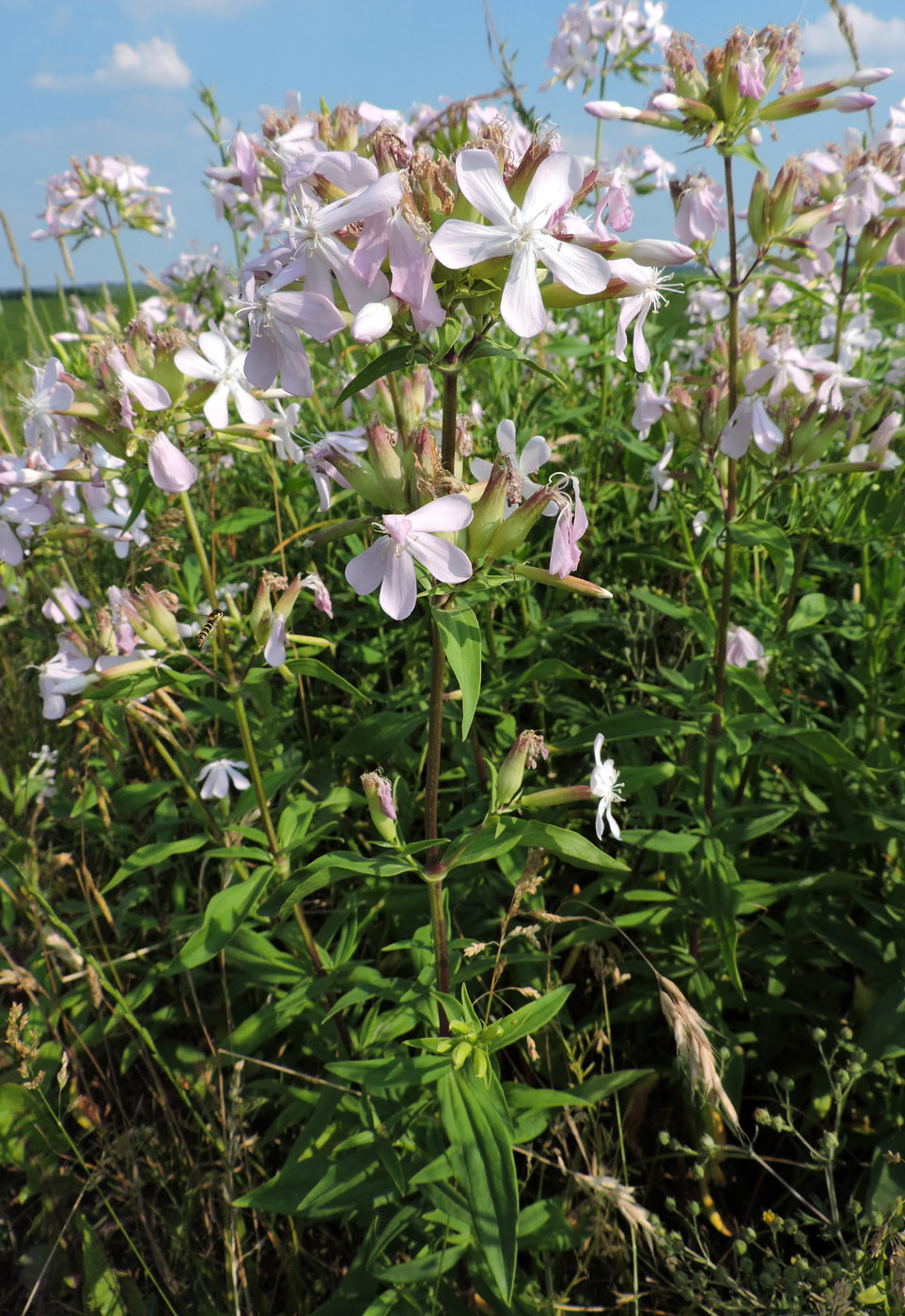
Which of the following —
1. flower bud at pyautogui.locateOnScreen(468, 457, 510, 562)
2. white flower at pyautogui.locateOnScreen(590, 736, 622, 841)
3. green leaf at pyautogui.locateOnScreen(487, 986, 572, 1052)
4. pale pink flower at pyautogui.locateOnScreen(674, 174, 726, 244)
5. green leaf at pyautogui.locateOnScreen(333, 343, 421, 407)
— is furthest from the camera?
pale pink flower at pyautogui.locateOnScreen(674, 174, 726, 244)

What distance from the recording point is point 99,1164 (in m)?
1.68

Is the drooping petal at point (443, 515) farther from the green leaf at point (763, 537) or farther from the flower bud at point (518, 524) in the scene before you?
the green leaf at point (763, 537)

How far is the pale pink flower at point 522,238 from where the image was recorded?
3.07ft

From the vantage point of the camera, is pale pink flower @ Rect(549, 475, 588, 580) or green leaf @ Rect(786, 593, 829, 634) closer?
pale pink flower @ Rect(549, 475, 588, 580)

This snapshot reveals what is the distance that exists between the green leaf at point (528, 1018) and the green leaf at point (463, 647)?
51cm

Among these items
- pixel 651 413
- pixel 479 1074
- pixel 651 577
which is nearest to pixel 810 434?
pixel 651 413

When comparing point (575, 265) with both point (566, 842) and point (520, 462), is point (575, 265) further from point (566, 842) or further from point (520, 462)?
point (566, 842)

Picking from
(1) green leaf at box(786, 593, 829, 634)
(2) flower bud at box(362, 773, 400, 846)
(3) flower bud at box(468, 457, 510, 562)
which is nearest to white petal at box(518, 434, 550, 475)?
(3) flower bud at box(468, 457, 510, 562)

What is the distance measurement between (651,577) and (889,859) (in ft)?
3.59

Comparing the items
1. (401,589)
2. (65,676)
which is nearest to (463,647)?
(401,589)

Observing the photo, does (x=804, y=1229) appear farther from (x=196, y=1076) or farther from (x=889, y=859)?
(x=196, y=1076)

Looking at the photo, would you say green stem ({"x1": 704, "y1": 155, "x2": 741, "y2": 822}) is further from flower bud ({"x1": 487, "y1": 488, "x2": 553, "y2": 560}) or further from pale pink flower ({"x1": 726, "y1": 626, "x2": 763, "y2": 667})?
flower bud ({"x1": 487, "y1": 488, "x2": 553, "y2": 560})

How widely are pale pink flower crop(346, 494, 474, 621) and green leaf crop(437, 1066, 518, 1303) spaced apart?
727mm

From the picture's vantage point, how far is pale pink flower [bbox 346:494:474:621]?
1.03 m
